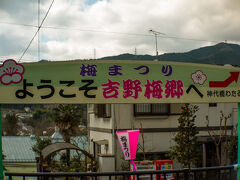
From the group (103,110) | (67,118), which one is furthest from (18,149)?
(103,110)

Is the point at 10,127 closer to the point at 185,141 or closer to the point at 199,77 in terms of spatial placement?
the point at 185,141

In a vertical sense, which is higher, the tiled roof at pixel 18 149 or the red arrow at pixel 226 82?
the red arrow at pixel 226 82

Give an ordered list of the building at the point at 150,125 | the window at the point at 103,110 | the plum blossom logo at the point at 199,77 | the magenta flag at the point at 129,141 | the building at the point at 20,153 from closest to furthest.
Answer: the plum blossom logo at the point at 199,77 → the magenta flag at the point at 129,141 → the building at the point at 150,125 → the window at the point at 103,110 → the building at the point at 20,153

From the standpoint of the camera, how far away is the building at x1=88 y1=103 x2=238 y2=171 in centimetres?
1427

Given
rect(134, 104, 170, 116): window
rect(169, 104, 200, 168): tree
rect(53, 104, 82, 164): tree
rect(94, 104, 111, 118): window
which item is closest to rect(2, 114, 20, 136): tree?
rect(53, 104, 82, 164): tree

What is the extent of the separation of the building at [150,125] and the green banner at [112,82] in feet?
32.8

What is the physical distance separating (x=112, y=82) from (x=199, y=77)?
126cm

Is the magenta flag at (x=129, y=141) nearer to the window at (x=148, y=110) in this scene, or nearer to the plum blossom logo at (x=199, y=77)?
the window at (x=148, y=110)

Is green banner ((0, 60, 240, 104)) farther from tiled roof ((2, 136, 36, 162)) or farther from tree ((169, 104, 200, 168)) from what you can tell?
tiled roof ((2, 136, 36, 162))

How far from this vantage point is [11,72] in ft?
11.4

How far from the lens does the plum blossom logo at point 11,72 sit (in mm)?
3451

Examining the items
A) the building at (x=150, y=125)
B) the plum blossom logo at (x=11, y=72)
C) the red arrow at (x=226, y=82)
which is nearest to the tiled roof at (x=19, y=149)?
the building at (x=150, y=125)

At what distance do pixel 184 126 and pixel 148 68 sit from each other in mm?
10239

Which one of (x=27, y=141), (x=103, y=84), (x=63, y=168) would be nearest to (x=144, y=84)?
(x=103, y=84)
